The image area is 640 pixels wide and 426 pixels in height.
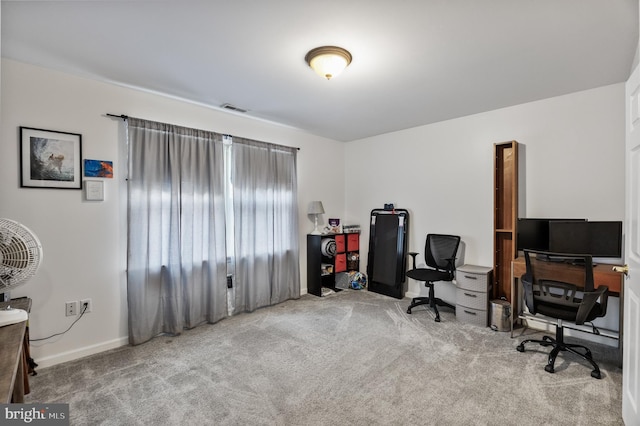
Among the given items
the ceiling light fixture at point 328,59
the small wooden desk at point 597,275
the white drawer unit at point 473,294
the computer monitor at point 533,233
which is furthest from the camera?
the white drawer unit at point 473,294

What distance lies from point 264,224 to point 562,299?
10.5 ft

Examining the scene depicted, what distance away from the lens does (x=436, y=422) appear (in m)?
1.81

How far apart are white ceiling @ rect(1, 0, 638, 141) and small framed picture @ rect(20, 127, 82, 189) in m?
0.57

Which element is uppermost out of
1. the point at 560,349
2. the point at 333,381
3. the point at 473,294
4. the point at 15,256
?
the point at 15,256

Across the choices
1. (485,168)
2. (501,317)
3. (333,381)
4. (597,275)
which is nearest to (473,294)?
(501,317)

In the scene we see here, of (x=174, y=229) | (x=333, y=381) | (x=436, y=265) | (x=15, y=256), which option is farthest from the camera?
(x=436, y=265)

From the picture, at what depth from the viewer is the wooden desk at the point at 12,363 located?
100 cm

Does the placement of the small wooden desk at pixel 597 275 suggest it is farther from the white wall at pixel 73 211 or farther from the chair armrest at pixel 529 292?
the white wall at pixel 73 211

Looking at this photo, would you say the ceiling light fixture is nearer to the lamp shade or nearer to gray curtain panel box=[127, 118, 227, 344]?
gray curtain panel box=[127, 118, 227, 344]

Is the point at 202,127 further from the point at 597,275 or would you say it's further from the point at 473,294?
the point at 597,275

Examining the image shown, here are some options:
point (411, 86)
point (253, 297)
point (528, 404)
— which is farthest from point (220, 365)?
point (411, 86)

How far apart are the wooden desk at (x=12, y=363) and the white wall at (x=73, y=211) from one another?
3.79 ft

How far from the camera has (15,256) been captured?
68.1 inches

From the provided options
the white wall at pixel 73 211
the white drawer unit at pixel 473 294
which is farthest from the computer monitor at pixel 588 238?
the white wall at pixel 73 211
